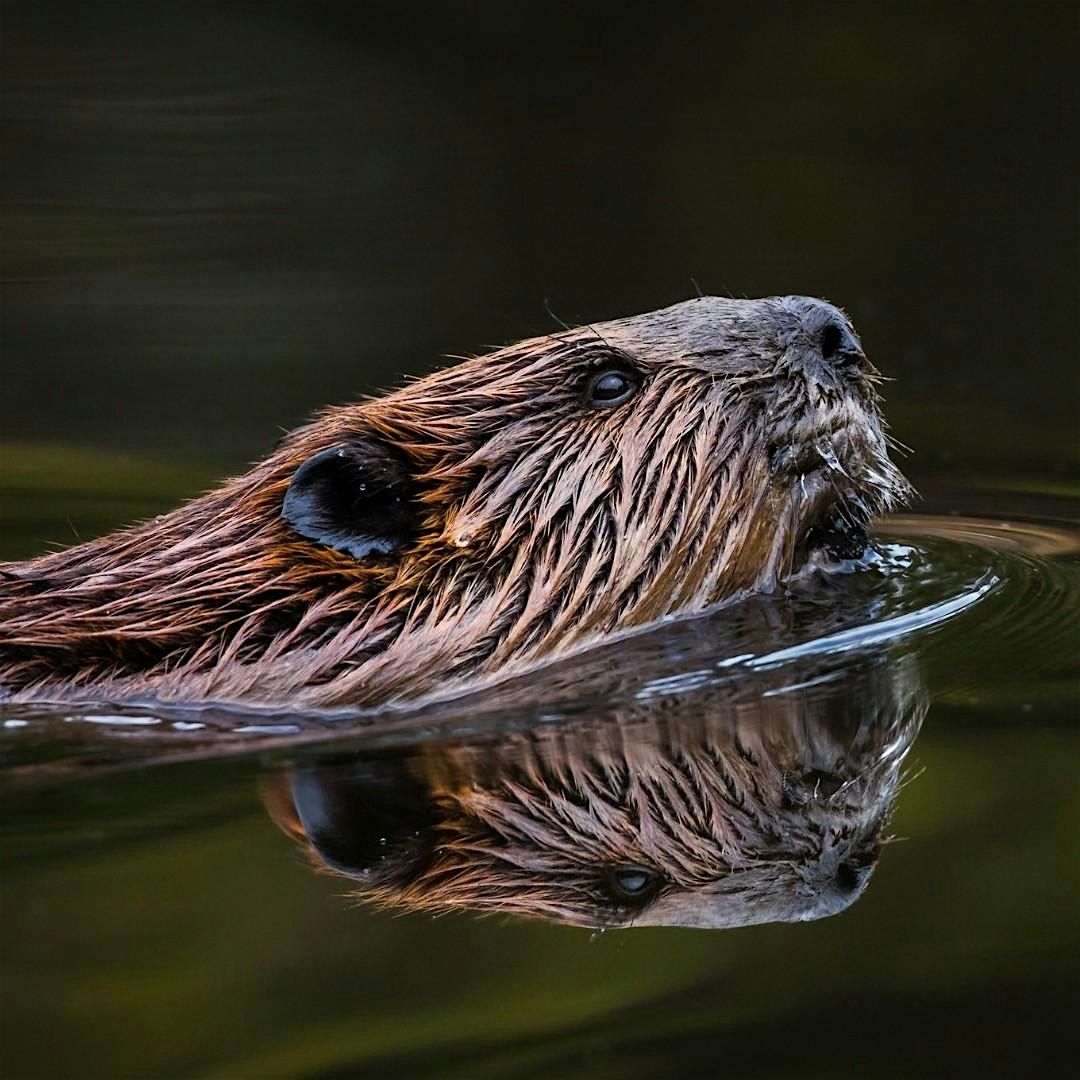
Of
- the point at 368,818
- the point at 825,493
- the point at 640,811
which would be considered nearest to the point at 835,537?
the point at 825,493

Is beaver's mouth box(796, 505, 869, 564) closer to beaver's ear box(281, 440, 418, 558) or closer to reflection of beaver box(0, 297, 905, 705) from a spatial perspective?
reflection of beaver box(0, 297, 905, 705)

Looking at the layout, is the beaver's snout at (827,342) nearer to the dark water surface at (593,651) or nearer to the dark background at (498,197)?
the dark water surface at (593,651)

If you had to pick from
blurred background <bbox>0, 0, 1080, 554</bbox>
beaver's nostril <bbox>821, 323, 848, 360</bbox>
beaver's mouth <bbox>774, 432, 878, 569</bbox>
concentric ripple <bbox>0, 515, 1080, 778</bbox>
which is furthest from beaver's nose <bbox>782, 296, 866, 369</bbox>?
blurred background <bbox>0, 0, 1080, 554</bbox>

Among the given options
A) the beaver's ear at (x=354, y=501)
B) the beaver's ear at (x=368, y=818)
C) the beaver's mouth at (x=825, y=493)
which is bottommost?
the beaver's ear at (x=368, y=818)

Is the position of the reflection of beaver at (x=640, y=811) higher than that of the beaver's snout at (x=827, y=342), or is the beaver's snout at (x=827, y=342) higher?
the beaver's snout at (x=827, y=342)

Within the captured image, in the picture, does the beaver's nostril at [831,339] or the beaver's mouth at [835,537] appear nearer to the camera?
the beaver's nostril at [831,339]

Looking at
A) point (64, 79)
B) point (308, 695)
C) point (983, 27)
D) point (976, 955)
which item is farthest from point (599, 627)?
point (64, 79)

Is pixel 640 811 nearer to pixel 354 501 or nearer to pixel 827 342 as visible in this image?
pixel 354 501

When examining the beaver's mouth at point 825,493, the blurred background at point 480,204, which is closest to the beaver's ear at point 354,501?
the beaver's mouth at point 825,493
